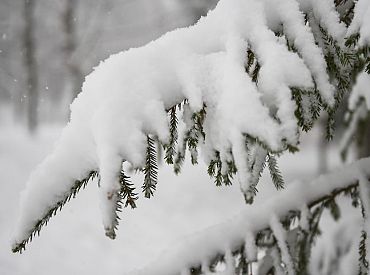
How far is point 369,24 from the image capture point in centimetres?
121

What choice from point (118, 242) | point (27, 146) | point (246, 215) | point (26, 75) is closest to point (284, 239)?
point (246, 215)

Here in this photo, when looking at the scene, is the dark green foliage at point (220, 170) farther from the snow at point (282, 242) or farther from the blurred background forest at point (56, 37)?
the blurred background forest at point (56, 37)

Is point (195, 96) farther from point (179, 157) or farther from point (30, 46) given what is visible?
point (30, 46)

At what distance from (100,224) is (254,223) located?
633 centimetres

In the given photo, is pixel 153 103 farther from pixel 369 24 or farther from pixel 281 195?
pixel 281 195

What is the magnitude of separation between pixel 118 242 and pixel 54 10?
10735 mm

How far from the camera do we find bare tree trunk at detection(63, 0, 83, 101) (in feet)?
43.8

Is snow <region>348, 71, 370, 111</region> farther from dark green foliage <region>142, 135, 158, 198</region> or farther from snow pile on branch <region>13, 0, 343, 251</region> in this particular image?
dark green foliage <region>142, 135, 158, 198</region>

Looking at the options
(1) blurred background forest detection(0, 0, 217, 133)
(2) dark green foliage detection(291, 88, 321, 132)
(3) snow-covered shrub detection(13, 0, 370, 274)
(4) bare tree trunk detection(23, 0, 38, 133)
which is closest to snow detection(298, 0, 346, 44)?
(3) snow-covered shrub detection(13, 0, 370, 274)

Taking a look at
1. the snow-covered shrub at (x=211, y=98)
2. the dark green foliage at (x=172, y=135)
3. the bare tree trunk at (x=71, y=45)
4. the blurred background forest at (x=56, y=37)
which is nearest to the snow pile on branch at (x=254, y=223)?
the snow-covered shrub at (x=211, y=98)

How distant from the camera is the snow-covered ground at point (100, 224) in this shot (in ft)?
18.3

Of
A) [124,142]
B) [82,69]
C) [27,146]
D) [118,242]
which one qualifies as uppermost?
[82,69]

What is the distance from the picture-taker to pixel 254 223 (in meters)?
1.75

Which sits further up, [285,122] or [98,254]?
[98,254]
